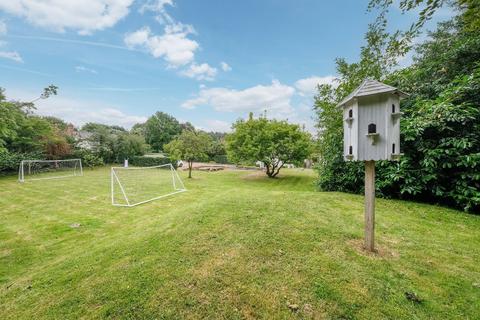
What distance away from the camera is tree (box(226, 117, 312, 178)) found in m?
15.0

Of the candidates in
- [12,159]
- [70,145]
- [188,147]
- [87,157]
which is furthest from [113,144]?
[188,147]

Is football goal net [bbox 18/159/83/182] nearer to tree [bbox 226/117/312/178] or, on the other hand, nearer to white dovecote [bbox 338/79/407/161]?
tree [bbox 226/117/312/178]

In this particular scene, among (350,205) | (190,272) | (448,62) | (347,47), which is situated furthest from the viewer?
(347,47)

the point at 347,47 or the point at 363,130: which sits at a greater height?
the point at 347,47

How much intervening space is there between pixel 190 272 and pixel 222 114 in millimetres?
24572

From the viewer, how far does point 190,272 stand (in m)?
2.55

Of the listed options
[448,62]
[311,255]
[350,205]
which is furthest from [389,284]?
[448,62]

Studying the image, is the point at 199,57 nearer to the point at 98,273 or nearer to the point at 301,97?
the point at 301,97

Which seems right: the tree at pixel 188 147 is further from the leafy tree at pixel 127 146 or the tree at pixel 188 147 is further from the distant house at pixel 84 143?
the leafy tree at pixel 127 146

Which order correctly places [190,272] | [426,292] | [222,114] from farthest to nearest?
[222,114]
[190,272]
[426,292]

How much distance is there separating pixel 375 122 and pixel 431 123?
298cm

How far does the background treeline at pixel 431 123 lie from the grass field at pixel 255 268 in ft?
3.24

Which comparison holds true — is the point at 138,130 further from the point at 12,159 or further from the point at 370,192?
the point at 370,192

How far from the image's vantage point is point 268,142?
598 inches
